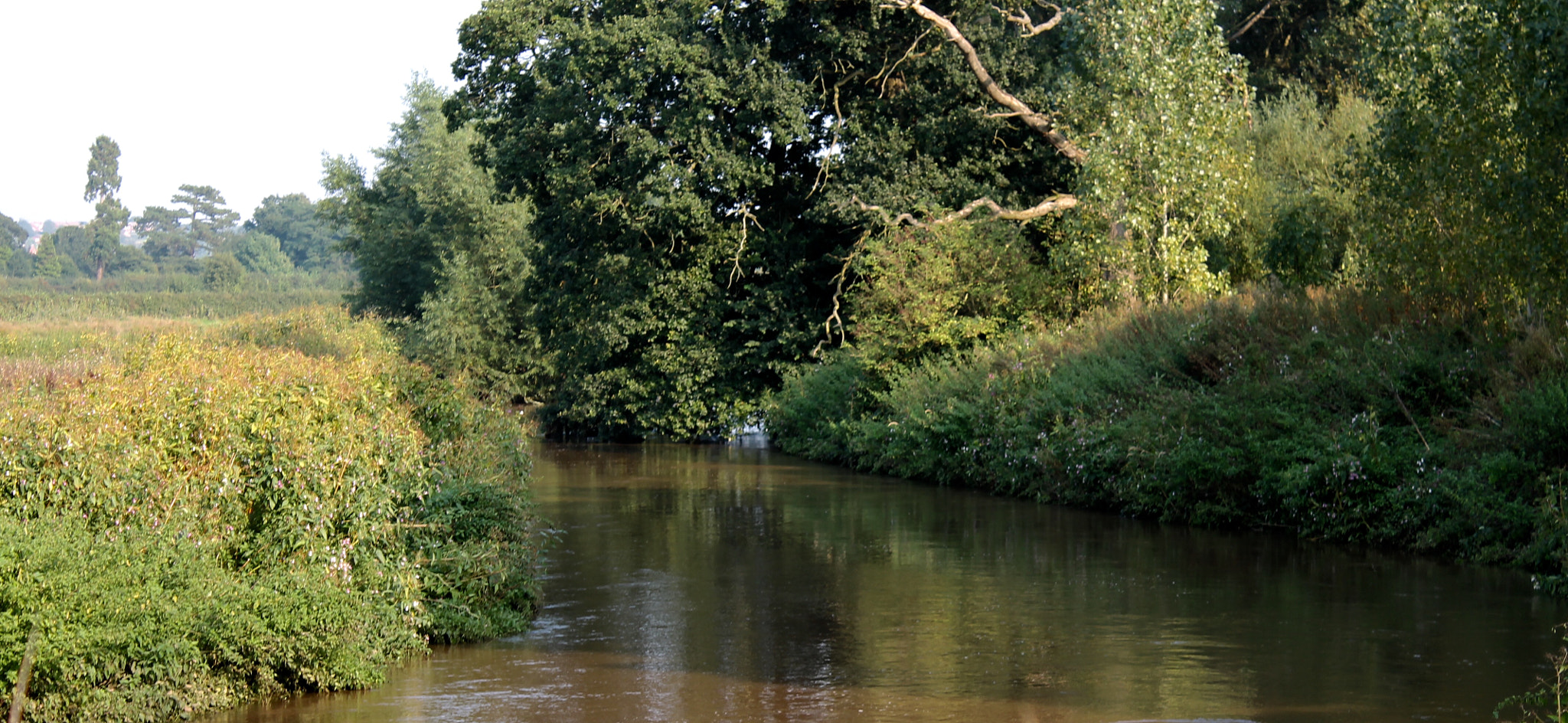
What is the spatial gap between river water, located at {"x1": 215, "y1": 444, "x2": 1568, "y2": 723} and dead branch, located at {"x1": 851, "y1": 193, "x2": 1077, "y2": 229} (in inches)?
513

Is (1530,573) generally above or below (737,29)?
below

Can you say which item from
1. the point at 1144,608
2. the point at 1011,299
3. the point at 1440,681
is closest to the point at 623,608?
the point at 1144,608

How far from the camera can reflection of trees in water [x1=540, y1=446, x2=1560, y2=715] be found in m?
9.04

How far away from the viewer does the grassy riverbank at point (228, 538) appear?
7367mm

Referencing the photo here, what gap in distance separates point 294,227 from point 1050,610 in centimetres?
16572

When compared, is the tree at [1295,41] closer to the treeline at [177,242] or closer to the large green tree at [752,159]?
the large green tree at [752,159]

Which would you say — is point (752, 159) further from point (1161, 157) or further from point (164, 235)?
point (164, 235)

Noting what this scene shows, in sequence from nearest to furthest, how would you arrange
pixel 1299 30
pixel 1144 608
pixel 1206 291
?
1. pixel 1144 608
2. pixel 1206 291
3. pixel 1299 30

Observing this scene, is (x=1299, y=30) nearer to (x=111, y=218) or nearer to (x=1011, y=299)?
(x=1011, y=299)

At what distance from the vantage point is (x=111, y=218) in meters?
156

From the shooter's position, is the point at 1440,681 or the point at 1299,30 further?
the point at 1299,30

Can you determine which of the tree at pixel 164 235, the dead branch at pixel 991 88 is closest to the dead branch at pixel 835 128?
the dead branch at pixel 991 88

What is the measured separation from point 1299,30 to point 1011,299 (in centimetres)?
1697

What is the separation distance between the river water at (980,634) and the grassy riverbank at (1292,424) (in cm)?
65
